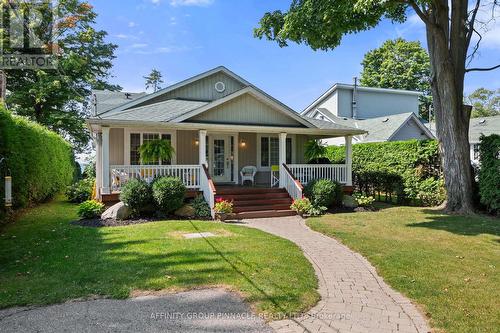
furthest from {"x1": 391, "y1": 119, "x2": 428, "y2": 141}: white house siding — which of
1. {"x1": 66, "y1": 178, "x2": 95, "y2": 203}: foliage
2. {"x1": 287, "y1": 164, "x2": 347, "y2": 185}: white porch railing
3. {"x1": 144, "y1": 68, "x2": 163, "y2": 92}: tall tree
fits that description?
{"x1": 144, "y1": 68, "x2": 163, "y2": 92}: tall tree

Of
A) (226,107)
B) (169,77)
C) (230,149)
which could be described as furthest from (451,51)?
(169,77)

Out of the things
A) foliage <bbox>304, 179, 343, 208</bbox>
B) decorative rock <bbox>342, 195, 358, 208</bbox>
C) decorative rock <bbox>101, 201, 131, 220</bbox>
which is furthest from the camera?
decorative rock <bbox>342, 195, 358, 208</bbox>

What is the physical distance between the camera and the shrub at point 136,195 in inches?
406

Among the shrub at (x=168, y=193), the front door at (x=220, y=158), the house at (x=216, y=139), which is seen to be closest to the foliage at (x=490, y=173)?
the house at (x=216, y=139)

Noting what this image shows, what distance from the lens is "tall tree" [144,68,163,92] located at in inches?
1991

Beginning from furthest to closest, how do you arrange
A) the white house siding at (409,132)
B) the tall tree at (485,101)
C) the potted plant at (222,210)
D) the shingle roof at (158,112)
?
the tall tree at (485,101) < the white house siding at (409,132) < the shingle roof at (158,112) < the potted plant at (222,210)

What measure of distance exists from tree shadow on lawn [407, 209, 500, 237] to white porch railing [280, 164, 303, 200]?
3916 mm

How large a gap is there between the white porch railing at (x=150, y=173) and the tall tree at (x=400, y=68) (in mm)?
36232

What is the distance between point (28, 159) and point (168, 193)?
492 cm

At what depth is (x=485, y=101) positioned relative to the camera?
5256 cm

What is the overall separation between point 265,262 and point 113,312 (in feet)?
8.73

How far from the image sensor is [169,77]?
49062mm

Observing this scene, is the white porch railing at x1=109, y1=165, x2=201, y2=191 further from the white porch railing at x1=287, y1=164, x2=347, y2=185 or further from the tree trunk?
the tree trunk

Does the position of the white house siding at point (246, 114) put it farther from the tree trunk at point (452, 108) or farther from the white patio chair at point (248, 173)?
the tree trunk at point (452, 108)
